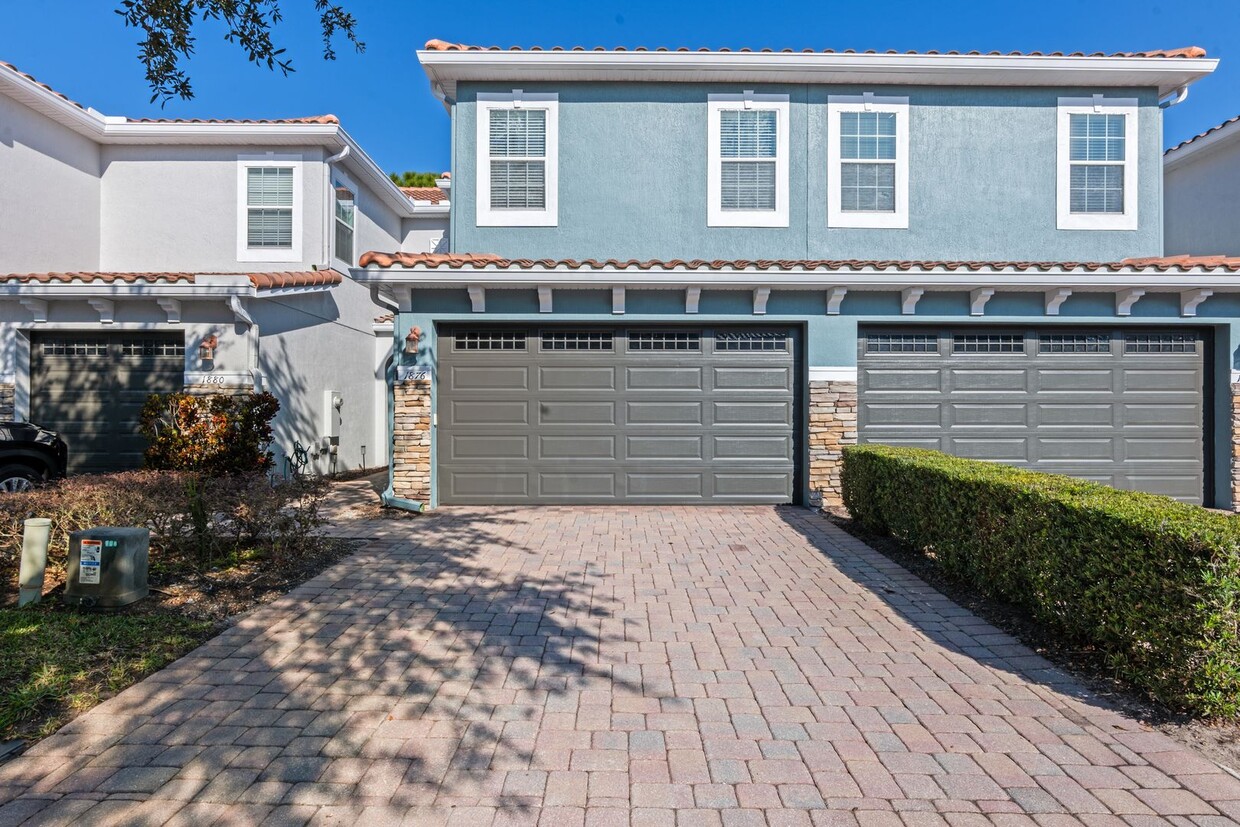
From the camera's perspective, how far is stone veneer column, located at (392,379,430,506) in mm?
8914

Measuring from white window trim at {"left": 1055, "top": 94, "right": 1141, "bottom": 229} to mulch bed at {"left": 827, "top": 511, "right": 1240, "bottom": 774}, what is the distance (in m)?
7.30

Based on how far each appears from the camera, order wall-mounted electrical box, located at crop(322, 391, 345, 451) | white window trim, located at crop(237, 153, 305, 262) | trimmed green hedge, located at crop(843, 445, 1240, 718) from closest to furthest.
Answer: trimmed green hedge, located at crop(843, 445, 1240, 718) → wall-mounted electrical box, located at crop(322, 391, 345, 451) → white window trim, located at crop(237, 153, 305, 262)

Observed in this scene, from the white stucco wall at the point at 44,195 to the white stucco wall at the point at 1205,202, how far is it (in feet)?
71.8

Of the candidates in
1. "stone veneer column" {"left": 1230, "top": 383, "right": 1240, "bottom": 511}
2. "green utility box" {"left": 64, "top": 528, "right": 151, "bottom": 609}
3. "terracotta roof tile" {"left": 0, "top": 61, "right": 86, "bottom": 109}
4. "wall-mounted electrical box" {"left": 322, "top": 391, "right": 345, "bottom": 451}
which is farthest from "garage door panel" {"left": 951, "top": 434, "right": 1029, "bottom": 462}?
"terracotta roof tile" {"left": 0, "top": 61, "right": 86, "bottom": 109}

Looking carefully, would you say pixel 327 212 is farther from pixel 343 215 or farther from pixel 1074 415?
pixel 1074 415

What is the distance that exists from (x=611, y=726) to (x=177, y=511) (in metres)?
4.57

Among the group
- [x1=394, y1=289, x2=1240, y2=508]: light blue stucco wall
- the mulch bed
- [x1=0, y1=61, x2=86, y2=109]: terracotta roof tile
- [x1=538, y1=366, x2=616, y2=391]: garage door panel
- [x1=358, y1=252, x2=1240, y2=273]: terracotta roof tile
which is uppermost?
[x1=0, y1=61, x2=86, y2=109]: terracotta roof tile

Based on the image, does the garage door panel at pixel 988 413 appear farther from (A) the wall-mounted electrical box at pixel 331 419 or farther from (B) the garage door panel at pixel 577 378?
(A) the wall-mounted electrical box at pixel 331 419

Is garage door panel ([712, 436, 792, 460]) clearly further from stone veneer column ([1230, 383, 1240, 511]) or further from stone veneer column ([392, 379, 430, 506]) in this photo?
stone veneer column ([1230, 383, 1240, 511])

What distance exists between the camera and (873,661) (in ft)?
13.5

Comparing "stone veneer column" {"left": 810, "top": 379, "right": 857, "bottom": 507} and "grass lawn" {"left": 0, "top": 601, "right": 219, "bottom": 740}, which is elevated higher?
"stone veneer column" {"left": 810, "top": 379, "right": 857, "bottom": 507}

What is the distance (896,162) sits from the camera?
34.2 feet

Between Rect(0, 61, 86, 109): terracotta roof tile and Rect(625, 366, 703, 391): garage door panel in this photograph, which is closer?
Rect(625, 366, 703, 391): garage door panel

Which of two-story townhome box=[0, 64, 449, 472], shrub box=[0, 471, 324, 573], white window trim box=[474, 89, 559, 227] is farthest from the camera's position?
white window trim box=[474, 89, 559, 227]
